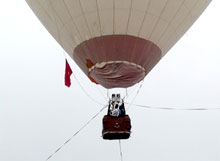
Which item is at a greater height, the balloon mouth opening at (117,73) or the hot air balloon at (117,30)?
the hot air balloon at (117,30)

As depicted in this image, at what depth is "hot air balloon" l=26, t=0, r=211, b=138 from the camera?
7.54 meters

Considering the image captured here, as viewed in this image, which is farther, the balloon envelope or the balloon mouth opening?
the balloon mouth opening

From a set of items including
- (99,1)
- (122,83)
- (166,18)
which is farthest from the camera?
(122,83)

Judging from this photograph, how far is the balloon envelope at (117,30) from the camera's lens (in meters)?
7.54

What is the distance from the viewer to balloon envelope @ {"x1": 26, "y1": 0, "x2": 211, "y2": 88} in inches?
297

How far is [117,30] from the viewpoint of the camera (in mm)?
7672

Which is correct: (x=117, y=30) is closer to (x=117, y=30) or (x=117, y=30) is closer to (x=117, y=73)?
(x=117, y=30)

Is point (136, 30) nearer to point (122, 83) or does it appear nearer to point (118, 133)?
point (122, 83)

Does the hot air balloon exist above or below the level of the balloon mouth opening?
above

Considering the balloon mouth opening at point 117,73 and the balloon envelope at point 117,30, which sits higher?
the balloon envelope at point 117,30

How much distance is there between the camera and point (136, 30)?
7.75 m

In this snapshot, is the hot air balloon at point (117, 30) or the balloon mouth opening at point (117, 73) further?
the balloon mouth opening at point (117, 73)

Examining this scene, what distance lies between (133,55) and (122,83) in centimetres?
70

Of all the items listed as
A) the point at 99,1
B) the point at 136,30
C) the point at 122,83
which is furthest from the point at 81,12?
the point at 122,83
